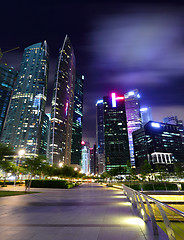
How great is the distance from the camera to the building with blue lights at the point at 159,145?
509 ft

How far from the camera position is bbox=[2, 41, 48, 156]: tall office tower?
497ft

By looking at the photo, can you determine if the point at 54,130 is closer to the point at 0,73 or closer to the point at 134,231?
the point at 0,73

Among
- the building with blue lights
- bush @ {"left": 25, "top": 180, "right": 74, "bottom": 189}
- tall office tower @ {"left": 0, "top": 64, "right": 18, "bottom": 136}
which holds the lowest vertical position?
bush @ {"left": 25, "top": 180, "right": 74, "bottom": 189}

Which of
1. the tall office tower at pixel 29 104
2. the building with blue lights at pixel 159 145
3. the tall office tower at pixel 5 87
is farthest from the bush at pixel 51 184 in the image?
the tall office tower at pixel 5 87

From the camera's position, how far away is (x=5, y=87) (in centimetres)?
18450

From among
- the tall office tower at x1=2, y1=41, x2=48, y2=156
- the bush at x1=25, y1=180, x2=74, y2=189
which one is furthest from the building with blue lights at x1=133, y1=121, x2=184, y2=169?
the bush at x1=25, y1=180, x2=74, y2=189

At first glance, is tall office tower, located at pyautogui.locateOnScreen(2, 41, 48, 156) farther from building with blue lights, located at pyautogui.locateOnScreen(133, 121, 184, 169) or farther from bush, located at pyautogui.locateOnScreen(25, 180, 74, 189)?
bush, located at pyautogui.locateOnScreen(25, 180, 74, 189)

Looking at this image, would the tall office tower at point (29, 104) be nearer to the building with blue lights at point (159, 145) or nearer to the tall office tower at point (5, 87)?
the tall office tower at point (5, 87)

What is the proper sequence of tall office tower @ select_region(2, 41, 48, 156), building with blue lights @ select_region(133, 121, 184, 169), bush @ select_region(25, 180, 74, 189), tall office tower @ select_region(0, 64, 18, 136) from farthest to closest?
tall office tower @ select_region(0, 64, 18, 136), building with blue lights @ select_region(133, 121, 184, 169), tall office tower @ select_region(2, 41, 48, 156), bush @ select_region(25, 180, 74, 189)

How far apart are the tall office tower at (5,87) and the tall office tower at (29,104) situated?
67.4 feet

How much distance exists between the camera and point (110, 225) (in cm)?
576

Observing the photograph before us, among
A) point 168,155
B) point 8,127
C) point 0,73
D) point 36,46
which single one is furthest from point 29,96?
point 168,155

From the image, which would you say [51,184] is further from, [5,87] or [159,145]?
[5,87]

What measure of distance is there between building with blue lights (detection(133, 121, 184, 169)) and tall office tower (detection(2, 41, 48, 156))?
381 ft
